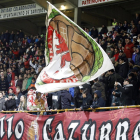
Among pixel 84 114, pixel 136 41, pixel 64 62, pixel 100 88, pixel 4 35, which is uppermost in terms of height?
pixel 4 35

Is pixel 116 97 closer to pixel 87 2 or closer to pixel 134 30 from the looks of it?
pixel 134 30

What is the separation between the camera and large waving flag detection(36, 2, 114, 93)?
7188 mm

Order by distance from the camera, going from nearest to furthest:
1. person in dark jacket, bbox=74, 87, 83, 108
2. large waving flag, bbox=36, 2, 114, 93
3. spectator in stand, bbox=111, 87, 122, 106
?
large waving flag, bbox=36, 2, 114, 93 < spectator in stand, bbox=111, 87, 122, 106 < person in dark jacket, bbox=74, 87, 83, 108

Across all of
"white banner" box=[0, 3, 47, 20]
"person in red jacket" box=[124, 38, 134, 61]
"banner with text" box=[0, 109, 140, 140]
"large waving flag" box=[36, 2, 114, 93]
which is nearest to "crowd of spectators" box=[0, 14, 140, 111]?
"person in red jacket" box=[124, 38, 134, 61]

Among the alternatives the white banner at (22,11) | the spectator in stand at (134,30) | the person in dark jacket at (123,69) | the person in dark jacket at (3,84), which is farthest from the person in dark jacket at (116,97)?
the white banner at (22,11)

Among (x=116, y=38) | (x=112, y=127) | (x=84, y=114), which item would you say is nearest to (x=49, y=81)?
(x=84, y=114)

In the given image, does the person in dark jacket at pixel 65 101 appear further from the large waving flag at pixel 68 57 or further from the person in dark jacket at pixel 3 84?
the person in dark jacket at pixel 3 84

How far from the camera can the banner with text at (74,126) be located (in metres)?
7.07

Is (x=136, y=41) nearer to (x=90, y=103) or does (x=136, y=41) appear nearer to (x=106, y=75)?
(x=106, y=75)

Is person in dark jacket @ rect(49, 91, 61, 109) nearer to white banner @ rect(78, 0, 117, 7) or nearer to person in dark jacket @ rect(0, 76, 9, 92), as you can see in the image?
person in dark jacket @ rect(0, 76, 9, 92)

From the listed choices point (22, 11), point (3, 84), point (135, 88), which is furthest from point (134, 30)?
point (22, 11)

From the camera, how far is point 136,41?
13156 mm

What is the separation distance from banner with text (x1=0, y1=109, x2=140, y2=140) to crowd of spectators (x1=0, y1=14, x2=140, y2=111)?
0.41 m

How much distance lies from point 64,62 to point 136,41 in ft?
19.1
